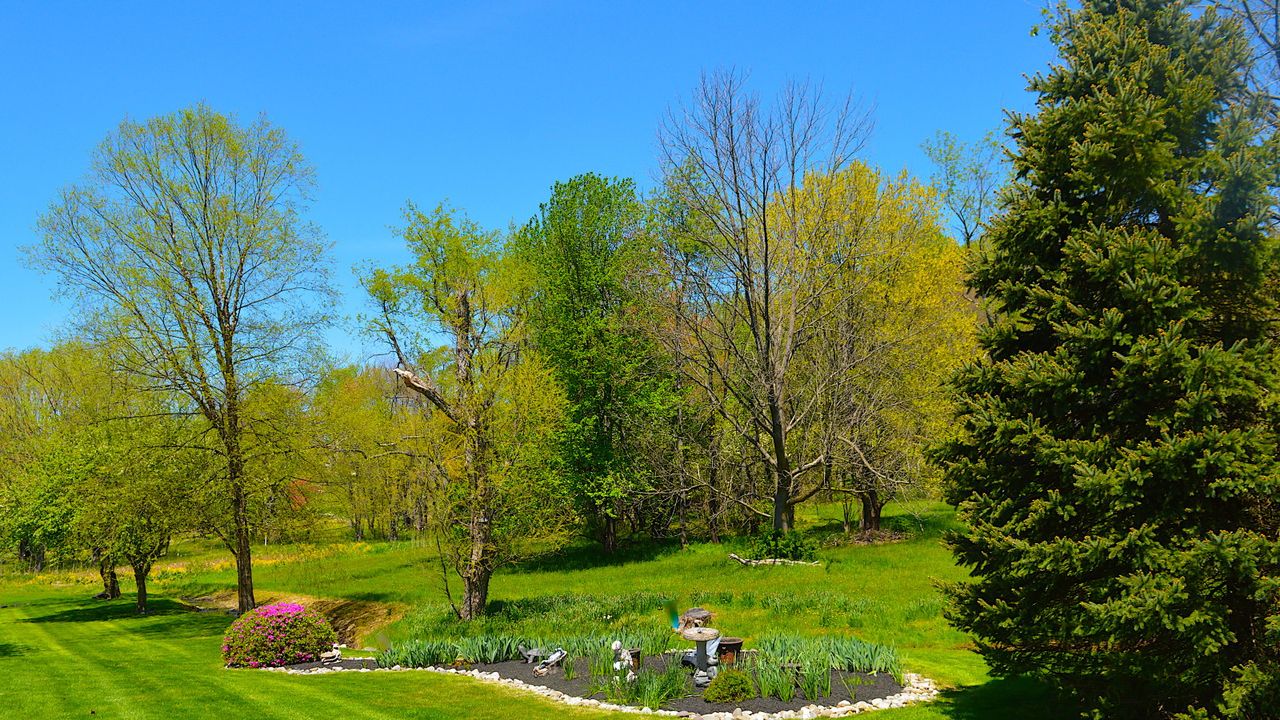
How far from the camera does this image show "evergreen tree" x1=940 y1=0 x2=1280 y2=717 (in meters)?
7.18

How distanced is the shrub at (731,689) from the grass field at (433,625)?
6.20 feet

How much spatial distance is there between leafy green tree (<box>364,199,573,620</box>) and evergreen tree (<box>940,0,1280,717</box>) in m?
11.7

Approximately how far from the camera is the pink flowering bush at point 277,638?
15.8 meters

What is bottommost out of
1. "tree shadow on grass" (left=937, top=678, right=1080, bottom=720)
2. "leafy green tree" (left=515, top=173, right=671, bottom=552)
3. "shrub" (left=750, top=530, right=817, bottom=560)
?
"tree shadow on grass" (left=937, top=678, right=1080, bottom=720)

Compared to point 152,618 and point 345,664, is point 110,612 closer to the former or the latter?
point 152,618

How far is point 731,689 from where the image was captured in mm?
10570

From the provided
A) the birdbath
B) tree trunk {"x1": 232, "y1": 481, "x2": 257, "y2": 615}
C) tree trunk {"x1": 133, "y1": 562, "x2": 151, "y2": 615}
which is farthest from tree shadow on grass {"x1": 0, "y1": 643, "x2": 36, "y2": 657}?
the birdbath

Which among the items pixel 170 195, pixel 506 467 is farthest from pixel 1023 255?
pixel 170 195

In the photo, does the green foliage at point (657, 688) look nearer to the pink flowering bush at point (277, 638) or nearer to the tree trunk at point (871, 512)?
the pink flowering bush at point (277, 638)

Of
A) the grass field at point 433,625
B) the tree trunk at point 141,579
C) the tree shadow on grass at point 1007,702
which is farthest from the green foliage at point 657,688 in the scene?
the tree trunk at point 141,579

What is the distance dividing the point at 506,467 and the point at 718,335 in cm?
1083

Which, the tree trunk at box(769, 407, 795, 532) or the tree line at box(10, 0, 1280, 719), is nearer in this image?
the tree line at box(10, 0, 1280, 719)

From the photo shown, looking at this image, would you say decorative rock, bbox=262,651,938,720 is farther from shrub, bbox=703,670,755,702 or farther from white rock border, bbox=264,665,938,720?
shrub, bbox=703,670,755,702

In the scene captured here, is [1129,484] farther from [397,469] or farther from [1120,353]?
[397,469]
